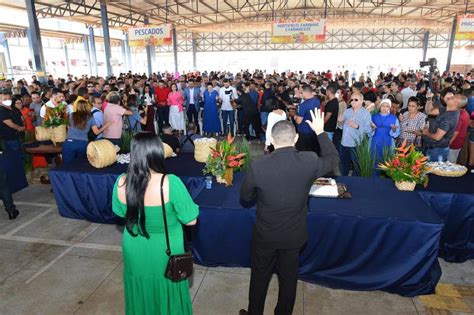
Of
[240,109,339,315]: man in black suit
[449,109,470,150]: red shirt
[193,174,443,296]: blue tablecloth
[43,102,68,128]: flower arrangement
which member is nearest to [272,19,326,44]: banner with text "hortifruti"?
[449,109,470,150]: red shirt

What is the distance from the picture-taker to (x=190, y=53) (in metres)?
34.0

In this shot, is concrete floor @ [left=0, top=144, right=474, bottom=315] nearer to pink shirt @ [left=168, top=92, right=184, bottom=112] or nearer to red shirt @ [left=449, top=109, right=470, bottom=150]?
red shirt @ [left=449, top=109, right=470, bottom=150]

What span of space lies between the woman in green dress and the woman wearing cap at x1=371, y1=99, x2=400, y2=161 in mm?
3505

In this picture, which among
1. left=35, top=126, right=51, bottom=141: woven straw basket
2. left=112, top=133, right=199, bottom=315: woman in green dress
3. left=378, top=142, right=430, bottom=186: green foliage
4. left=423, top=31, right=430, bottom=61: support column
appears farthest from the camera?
left=423, top=31, right=430, bottom=61: support column

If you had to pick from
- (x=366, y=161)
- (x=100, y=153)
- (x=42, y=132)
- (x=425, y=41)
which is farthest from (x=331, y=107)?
(x=425, y=41)

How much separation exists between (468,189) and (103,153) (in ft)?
13.1

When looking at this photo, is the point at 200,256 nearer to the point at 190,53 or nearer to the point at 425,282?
the point at 425,282

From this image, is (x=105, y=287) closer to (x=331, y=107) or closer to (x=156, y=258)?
(x=156, y=258)

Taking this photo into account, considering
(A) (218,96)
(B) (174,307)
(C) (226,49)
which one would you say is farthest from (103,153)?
(C) (226,49)

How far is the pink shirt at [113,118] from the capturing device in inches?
200

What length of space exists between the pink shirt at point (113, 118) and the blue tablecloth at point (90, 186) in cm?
71

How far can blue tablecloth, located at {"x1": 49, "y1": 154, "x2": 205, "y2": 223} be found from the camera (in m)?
4.15

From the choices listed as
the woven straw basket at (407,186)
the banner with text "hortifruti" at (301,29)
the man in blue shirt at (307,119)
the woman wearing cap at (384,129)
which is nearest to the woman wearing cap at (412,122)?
the woman wearing cap at (384,129)

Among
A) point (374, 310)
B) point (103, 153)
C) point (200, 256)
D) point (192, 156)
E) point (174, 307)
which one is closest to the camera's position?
point (174, 307)
